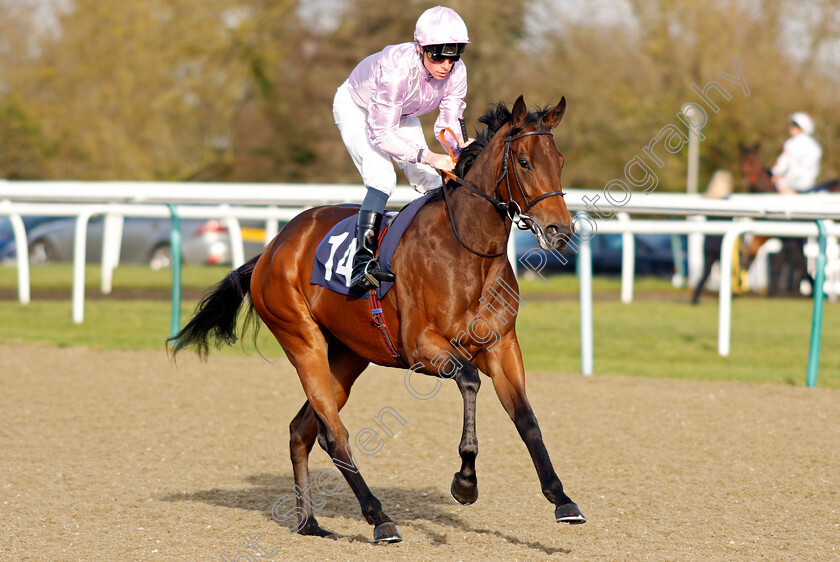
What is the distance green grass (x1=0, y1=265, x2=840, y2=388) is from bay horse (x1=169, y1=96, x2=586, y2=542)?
3.13m

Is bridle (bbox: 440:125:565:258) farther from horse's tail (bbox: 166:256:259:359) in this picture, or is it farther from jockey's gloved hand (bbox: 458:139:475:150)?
horse's tail (bbox: 166:256:259:359)

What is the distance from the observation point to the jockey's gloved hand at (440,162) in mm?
4273

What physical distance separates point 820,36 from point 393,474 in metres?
20.6

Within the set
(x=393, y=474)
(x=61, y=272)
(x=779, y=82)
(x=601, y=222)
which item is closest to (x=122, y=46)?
(x=61, y=272)

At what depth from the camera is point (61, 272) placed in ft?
55.4

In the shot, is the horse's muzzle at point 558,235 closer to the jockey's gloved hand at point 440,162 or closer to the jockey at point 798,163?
the jockey's gloved hand at point 440,162

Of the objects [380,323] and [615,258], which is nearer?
[380,323]

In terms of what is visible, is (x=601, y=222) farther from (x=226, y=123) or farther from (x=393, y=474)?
(x=226, y=123)

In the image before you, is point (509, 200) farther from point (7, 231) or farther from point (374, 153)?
point (7, 231)

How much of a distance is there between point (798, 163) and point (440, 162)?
1037 cm

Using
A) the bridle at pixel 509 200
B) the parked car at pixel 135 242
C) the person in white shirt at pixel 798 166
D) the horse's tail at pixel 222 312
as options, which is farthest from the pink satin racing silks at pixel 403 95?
the parked car at pixel 135 242

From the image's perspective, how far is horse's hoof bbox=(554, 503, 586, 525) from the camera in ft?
12.1

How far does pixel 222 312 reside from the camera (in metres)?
5.27

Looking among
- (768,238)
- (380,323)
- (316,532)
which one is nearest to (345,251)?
(380,323)
